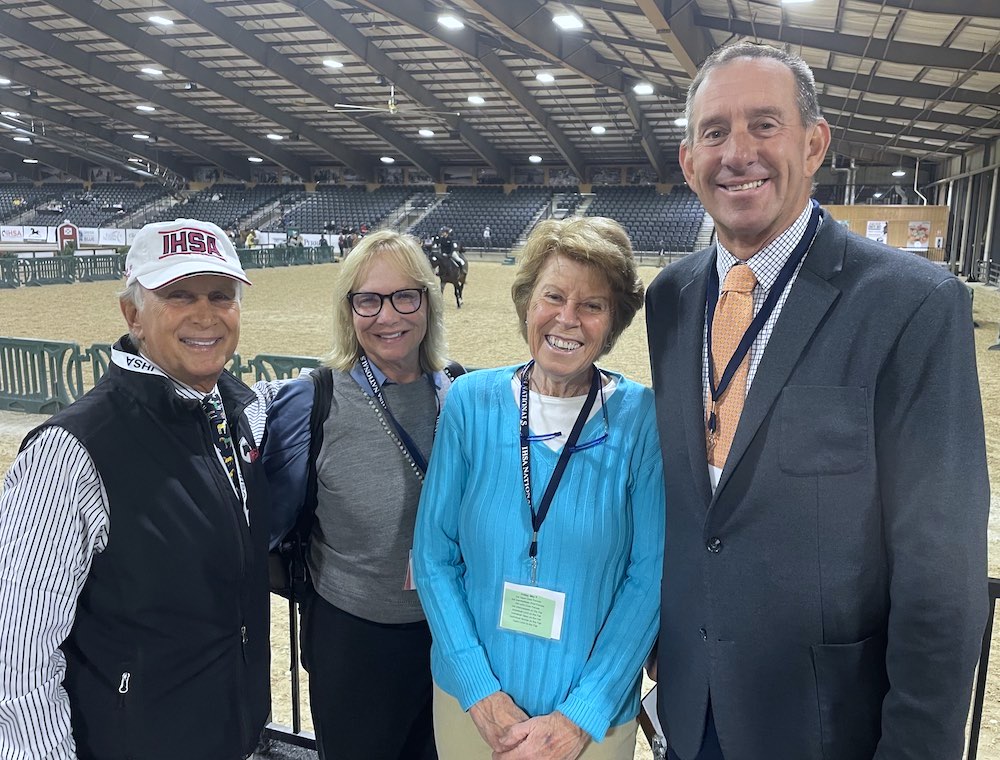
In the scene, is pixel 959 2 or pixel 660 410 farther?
pixel 959 2

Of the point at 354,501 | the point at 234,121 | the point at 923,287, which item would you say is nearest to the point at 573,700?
the point at 354,501

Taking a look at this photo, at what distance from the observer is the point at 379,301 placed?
81.1 inches

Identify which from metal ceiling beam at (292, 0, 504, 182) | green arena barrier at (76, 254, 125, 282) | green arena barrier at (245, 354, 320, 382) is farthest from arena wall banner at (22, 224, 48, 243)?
green arena barrier at (245, 354, 320, 382)

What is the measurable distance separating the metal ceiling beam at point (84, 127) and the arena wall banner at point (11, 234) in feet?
20.3

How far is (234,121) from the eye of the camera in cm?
3481

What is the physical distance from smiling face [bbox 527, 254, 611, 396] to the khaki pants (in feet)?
2.71

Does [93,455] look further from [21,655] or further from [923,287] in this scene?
[923,287]

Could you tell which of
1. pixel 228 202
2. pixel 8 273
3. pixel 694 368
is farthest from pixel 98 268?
pixel 228 202

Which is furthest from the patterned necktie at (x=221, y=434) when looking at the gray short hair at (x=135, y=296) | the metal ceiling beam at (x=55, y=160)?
the metal ceiling beam at (x=55, y=160)

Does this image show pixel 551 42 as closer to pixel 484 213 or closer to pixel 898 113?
pixel 898 113

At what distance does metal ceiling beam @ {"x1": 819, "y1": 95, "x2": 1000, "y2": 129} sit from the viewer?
19156 mm

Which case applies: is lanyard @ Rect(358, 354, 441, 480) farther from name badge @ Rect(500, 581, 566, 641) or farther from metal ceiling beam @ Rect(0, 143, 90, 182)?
metal ceiling beam @ Rect(0, 143, 90, 182)

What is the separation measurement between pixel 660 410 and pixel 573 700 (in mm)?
662

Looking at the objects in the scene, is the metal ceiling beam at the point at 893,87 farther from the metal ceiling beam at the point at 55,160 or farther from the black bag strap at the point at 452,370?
the metal ceiling beam at the point at 55,160
